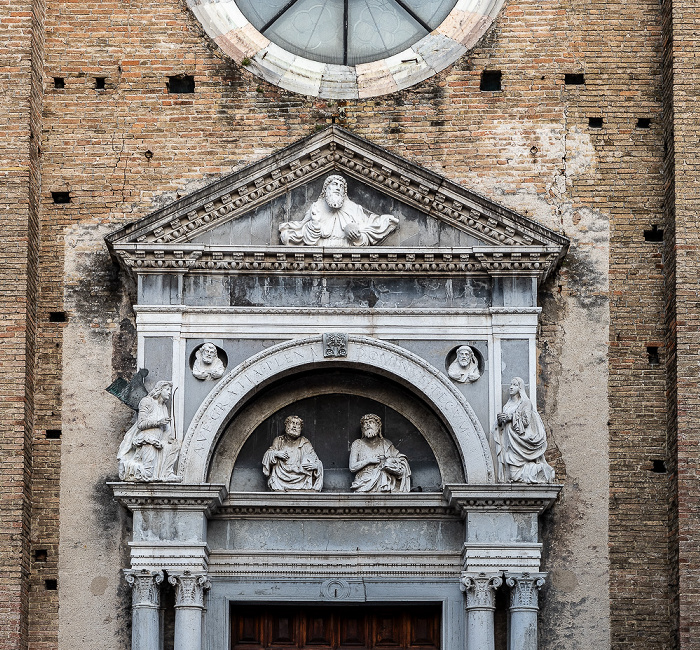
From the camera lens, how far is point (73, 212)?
16.3m

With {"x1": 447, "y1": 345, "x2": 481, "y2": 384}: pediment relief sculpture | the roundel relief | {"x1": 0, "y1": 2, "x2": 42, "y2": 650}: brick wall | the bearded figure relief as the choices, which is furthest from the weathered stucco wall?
the bearded figure relief

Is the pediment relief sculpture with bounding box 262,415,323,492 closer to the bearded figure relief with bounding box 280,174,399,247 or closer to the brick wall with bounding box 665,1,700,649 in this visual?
the bearded figure relief with bounding box 280,174,399,247

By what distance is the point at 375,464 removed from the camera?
15680 millimetres

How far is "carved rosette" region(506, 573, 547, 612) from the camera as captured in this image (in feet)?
48.9

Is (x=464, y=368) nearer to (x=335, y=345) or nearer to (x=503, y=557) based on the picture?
(x=335, y=345)

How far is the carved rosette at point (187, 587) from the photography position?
48.9 feet

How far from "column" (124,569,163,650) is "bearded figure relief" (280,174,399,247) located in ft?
11.5

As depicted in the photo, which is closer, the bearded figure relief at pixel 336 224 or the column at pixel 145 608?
the column at pixel 145 608

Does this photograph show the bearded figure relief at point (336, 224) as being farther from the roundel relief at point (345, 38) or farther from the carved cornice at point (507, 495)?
the carved cornice at point (507, 495)

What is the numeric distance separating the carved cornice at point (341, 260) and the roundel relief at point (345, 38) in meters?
2.00

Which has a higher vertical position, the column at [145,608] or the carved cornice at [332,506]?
the carved cornice at [332,506]

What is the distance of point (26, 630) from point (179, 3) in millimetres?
6600

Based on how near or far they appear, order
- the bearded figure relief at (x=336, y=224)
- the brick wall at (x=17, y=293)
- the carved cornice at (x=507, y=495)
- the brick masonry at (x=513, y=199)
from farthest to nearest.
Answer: the bearded figure relief at (x=336, y=224), the brick masonry at (x=513, y=199), the carved cornice at (x=507, y=495), the brick wall at (x=17, y=293)

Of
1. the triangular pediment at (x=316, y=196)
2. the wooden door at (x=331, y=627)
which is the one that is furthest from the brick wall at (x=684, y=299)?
the wooden door at (x=331, y=627)
